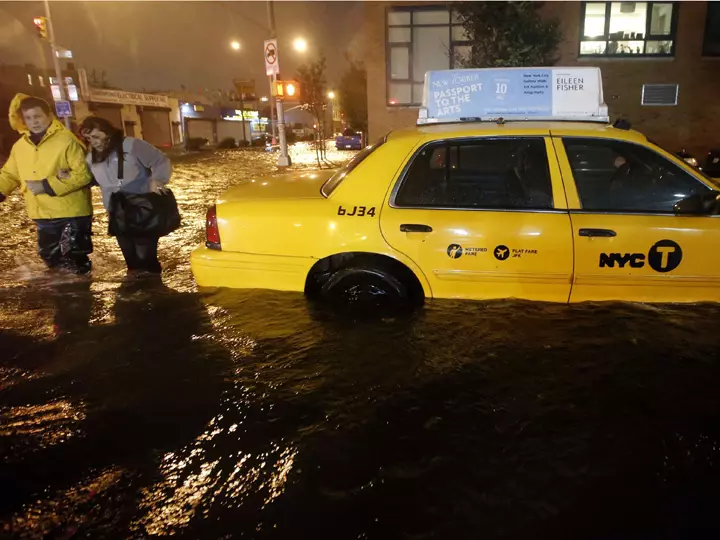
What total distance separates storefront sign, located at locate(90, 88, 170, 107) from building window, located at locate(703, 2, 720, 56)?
36.2 metres

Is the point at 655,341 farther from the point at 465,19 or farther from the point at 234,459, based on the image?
the point at 465,19

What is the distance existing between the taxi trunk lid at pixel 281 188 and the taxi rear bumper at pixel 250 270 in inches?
16.8

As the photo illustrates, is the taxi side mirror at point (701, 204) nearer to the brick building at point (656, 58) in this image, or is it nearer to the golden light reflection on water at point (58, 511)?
the golden light reflection on water at point (58, 511)

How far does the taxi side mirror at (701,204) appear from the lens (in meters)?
3.58

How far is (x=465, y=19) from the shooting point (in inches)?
534

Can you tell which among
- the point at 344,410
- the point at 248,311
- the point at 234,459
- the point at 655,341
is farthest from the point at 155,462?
A: the point at 655,341

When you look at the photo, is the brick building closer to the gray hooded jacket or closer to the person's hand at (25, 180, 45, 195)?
the gray hooded jacket

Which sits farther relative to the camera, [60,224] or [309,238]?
[60,224]

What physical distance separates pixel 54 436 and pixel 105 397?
0.40 meters

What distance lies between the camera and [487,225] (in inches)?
147

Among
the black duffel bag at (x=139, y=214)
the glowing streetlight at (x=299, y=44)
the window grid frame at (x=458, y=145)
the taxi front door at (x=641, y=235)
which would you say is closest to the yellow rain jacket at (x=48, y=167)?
the black duffel bag at (x=139, y=214)

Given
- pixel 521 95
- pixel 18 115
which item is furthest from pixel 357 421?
pixel 18 115

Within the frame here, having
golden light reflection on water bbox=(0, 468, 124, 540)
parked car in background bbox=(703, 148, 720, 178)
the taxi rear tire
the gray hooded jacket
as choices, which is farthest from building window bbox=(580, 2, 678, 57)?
golden light reflection on water bbox=(0, 468, 124, 540)

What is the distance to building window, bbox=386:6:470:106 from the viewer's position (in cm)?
1573
